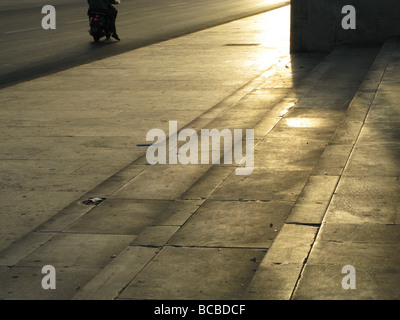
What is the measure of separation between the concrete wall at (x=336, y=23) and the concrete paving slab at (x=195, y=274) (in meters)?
12.8

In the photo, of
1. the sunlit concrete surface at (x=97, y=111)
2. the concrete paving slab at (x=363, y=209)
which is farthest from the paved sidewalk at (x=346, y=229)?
the sunlit concrete surface at (x=97, y=111)

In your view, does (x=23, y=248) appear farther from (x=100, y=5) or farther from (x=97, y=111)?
(x=100, y=5)

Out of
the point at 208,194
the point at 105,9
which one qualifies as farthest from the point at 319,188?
the point at 105,9

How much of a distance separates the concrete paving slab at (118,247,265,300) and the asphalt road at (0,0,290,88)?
10113mm

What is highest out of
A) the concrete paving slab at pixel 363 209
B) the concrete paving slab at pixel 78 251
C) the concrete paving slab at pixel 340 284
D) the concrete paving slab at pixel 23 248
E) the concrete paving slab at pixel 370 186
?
the concrete paving slab at pixel 370 186

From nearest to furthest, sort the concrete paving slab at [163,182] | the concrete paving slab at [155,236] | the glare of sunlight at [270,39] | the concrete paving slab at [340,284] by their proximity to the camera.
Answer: the concrete paving slab at [340,284] → the concrete paving slab at [155,236] → the concrete paving slab at [163,182] → the glare of sunlight at [270,39]

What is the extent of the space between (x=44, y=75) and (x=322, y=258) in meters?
11.5

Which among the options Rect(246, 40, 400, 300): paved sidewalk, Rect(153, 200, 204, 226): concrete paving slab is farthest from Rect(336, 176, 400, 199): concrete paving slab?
Rect(153, 200, 204, 226): concrete paving slab

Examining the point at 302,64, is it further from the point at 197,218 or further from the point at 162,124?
the point at 197,218

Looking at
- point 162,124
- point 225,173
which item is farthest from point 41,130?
point 225,173

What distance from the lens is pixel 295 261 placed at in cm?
530

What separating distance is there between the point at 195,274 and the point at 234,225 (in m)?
1.10

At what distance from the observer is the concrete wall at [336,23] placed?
57.6ft

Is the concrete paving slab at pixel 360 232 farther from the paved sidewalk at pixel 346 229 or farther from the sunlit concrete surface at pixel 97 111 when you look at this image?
the sunlit concrete surface at pixel 97 111
